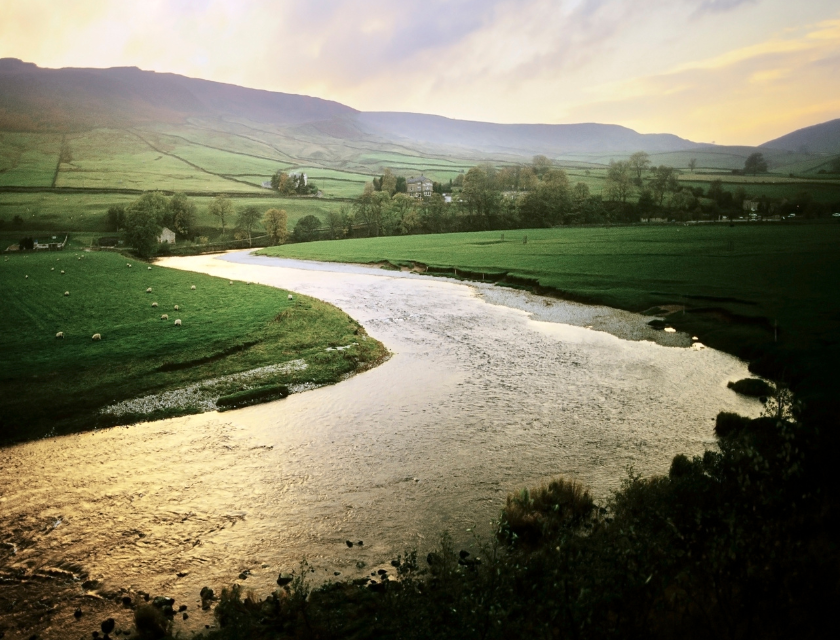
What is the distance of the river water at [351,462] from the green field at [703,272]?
3899 mm

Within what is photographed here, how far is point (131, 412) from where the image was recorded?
58.7 ft

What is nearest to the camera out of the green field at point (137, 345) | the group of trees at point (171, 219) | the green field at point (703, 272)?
the green field at point (137, 345)

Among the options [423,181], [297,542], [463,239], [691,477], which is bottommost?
[297,542]

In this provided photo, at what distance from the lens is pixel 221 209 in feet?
401

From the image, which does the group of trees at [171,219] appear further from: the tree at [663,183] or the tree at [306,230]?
the tree at [663,183]

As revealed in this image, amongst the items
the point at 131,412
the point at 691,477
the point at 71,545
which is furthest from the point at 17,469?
the point at 691,477

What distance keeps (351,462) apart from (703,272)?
39462 millimetres

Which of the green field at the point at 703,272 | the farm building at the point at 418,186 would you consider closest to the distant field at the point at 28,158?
the green field at the point at 703,272

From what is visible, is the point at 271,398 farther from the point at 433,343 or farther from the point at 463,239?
the point at 463,239

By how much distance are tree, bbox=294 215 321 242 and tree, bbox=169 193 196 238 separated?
2492 centimetres

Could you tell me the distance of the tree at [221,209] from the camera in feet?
399

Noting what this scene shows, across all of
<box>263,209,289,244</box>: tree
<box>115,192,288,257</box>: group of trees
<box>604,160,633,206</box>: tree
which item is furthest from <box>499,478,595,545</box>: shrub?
<box>604,160,633,206</box>: tree

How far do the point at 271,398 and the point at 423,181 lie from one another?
190 meters

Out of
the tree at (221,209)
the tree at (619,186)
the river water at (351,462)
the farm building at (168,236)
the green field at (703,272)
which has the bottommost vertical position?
the river water at (351,462)
